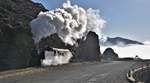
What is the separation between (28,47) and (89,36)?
36944mm

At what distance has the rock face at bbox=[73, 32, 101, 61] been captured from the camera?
83.2 meters

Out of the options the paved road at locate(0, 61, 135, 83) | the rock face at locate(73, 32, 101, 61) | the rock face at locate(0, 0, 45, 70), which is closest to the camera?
the paved road at locate(0, 61, 135, 83)

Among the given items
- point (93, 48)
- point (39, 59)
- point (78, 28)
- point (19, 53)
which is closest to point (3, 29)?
point (19, 53)

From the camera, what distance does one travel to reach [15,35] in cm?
5772

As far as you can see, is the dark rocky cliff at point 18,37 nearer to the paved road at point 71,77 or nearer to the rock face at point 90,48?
the rock face at point 90,48

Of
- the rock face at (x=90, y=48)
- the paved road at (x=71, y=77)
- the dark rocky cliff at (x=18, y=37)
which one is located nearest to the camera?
the paved road at (x=71, y=77)

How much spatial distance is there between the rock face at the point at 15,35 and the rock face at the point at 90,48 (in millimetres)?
17986

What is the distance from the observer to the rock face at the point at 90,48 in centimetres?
8325

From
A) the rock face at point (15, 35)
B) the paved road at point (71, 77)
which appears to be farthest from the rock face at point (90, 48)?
the paved road at point (71, 77)

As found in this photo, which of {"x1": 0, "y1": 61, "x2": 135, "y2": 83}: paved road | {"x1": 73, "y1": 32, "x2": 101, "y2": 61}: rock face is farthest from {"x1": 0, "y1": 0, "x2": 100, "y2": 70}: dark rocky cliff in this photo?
{"x1": 0, "y1": 61, "x2": 135, "y2": 83}: paved road

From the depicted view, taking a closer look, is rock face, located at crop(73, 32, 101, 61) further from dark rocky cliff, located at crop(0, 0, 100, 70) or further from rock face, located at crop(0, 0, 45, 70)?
rock face, located at crop(0, 0, 45, 70)

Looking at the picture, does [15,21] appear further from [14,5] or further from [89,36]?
[89,36]

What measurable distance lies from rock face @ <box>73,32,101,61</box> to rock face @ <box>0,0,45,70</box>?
18.0m

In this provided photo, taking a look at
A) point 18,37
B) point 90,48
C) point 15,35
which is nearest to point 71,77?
point 18,37
